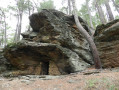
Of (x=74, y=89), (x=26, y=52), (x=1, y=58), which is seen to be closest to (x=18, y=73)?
(x=26, y=52)

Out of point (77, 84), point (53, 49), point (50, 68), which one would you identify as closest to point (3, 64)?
point (50, 68)

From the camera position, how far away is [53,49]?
934 centimetres

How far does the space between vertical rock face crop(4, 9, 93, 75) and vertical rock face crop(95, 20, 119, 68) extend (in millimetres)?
1976

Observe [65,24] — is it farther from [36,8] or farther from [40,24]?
[36,8]

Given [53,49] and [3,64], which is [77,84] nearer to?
[53,49]

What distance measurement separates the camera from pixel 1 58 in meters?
10.6

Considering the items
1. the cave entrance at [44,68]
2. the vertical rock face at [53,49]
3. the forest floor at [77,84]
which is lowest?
the cave entrance at [44,68]

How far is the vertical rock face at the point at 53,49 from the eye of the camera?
9180 mm

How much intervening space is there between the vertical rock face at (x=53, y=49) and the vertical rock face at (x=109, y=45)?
1.98 metres

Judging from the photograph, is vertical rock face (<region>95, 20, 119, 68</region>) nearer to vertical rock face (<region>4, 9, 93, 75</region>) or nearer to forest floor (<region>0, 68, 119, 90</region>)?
vertical rock face (<region>4, 9, 93, 75</region>)

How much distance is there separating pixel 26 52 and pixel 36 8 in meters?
11.6

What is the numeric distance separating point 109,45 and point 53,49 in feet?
17.4

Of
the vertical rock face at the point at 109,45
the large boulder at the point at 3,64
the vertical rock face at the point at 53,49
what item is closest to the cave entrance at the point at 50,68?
the vertical rock face at the point at 53,49

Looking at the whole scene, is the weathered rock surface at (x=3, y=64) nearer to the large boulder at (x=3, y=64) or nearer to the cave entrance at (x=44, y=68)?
A: the large boulder at (x=3, y=64)
